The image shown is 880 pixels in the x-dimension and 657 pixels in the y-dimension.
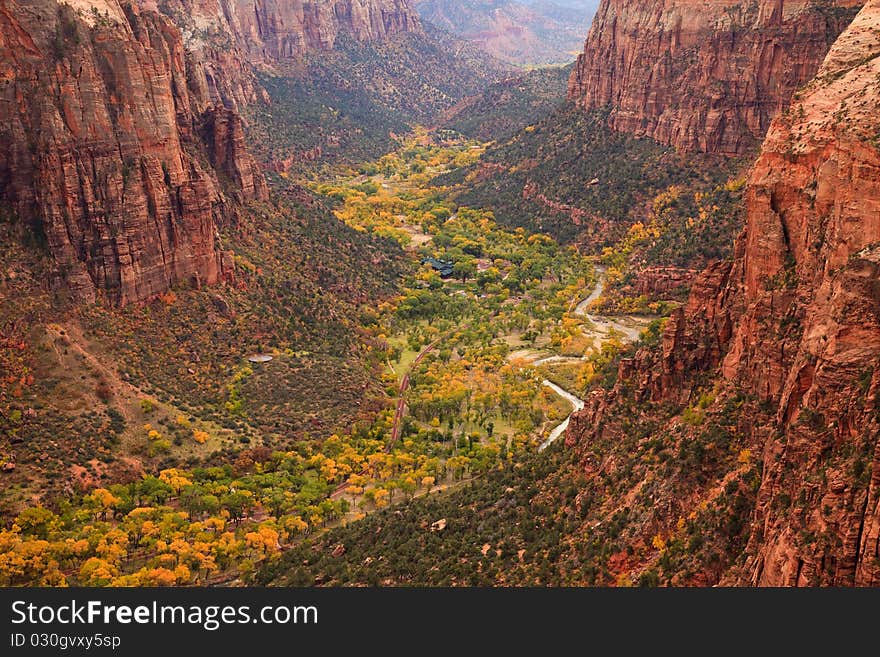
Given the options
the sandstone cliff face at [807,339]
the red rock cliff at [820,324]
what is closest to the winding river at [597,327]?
the sandstone cliff face at [807,339]

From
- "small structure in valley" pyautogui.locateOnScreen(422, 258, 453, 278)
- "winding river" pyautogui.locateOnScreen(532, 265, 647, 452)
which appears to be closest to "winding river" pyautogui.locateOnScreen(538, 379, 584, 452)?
"winding river" pyautogui.locateOnScreen(532, 265, 647, 452)

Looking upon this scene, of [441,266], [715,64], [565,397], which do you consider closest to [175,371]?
[565,397]

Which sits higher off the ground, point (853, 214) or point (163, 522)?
point (853, 214)

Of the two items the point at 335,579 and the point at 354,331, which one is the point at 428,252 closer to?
the point at 354,331

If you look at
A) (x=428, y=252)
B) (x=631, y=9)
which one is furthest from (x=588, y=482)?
(x=631, y=9)

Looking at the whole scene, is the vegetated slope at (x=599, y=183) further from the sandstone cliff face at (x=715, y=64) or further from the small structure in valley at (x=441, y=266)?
the small structure in valley at (x=441, y=266)
